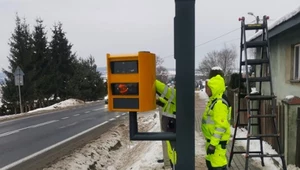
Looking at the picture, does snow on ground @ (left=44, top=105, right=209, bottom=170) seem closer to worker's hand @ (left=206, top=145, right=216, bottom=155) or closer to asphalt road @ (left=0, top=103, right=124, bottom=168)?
asphalt road @ (left=0, top=103, right=124, bottom=168)

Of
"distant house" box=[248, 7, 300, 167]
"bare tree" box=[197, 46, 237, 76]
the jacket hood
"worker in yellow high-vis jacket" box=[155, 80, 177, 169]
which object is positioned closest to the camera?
"worker in yellow high-vis jacket" box=[155, 80, 177, 169]

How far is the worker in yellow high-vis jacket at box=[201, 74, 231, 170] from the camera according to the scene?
4172mm

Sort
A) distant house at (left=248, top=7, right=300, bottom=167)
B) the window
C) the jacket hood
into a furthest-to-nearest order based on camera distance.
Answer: the window < distant house at (left=248, top=7, right=300, bottom=167) < the jacket hood

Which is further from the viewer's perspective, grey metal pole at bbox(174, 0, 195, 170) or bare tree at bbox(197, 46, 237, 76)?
bare tree at bbox(197, 46, 237, 76)

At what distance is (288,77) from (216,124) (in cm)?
415

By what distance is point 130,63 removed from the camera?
114 inches

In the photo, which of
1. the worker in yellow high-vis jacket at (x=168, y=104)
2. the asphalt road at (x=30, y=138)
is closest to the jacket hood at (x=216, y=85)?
the worker in yellow high-vis jacket at (x=168, y=104)

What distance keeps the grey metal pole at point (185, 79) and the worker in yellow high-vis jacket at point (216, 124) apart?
1330 millimetres

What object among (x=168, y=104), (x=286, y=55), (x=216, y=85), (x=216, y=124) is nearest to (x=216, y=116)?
(x=216, y=124)

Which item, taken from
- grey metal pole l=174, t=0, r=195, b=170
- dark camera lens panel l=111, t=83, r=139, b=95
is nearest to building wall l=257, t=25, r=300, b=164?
grey metal pole l=174, t=0, r=195, b=170

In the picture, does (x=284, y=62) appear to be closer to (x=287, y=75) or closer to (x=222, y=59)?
(x=287, y=75)

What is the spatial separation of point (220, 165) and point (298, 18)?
3113 mm

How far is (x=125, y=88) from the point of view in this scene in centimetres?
293

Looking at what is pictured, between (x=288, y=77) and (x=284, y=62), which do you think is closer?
(x=288, y=77)
